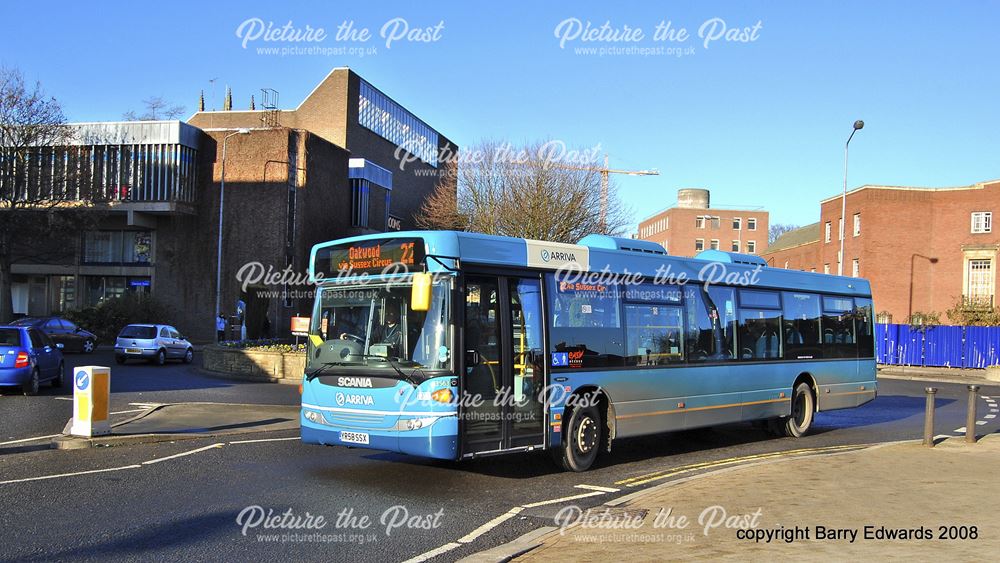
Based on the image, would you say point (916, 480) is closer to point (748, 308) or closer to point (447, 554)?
point (748, 308)

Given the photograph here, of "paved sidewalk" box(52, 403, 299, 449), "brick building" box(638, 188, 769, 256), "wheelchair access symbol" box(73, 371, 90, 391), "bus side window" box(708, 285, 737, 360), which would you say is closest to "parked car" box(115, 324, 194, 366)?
"paved sidewalk" box(52, 403, 299, 449)

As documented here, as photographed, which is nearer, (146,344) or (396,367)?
(396,367)

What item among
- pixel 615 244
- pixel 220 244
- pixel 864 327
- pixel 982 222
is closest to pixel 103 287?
pixel 220 244

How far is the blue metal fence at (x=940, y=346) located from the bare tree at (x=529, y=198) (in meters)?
16.4

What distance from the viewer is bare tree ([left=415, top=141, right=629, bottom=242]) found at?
38.6 m

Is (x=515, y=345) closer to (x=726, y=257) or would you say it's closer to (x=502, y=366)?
(x=502, y=366)

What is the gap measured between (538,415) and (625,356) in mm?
1912

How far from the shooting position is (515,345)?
9891mm

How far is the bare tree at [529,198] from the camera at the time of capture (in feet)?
127

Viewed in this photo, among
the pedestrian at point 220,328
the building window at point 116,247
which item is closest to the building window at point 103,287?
the building window at point 116,247

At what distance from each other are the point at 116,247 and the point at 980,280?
5421 centimetres

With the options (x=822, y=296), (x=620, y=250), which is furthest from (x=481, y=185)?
(x=620, y=250)

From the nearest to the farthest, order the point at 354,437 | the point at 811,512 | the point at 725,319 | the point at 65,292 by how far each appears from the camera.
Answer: the point at 811,512, the point at 354,437, the point at 725,319, the point at 65,292

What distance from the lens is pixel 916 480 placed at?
9727mm
